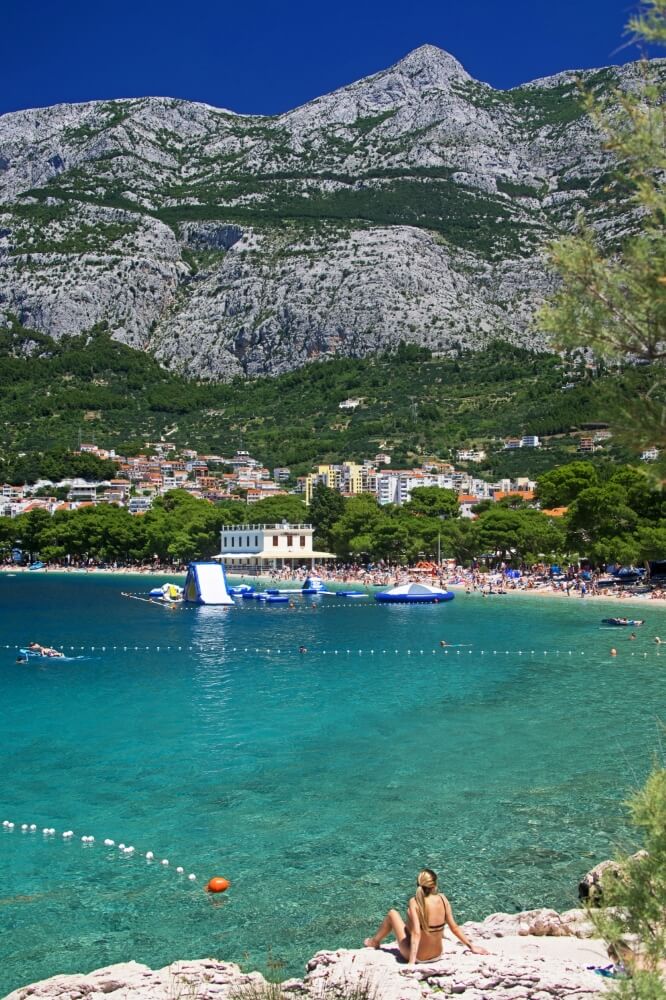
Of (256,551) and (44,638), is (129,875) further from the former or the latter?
(256,551)

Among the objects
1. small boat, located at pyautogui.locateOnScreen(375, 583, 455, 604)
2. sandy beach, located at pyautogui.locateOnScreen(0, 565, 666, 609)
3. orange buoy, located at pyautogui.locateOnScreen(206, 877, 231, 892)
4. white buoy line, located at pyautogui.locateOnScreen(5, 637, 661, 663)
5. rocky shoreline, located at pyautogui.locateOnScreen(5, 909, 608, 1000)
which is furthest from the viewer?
small boat, located at pyautogui.locateOnScreen(375, 583, 455, 604)

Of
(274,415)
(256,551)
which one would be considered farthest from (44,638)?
(274,415)

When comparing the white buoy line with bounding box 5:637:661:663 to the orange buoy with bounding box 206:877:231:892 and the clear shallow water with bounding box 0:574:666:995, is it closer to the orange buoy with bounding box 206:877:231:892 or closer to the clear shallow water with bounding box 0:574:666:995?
the clear shallow water with bounding box 0:574:666:995

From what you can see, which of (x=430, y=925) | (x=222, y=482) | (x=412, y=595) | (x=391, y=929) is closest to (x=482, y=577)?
(x=412, y=595)

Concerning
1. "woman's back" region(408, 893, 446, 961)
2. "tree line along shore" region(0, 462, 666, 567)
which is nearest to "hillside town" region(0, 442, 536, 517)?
"tree line along shore" region(0, 462, 666, 567)

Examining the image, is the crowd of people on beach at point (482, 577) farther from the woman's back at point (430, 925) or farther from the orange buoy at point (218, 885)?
the woman's back at point (430, 925)

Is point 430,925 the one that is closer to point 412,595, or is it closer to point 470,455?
point 412,595
